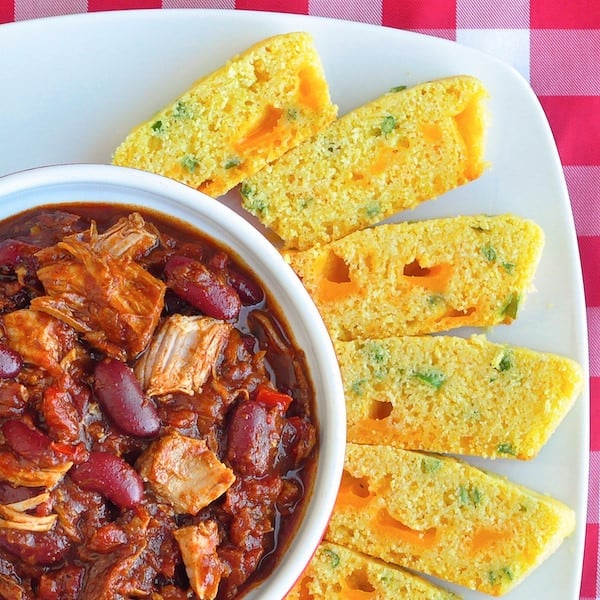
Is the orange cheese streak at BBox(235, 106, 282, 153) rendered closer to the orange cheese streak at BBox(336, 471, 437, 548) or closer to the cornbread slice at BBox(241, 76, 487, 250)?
the cornbread slice at BBox(241, 76, 487, 250)

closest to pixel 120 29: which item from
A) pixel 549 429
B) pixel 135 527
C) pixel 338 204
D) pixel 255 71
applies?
pixel 255 71

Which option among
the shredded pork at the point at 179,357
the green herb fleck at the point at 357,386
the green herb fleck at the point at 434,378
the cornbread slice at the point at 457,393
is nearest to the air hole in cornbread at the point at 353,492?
the cornbread slice at the point at 457,393

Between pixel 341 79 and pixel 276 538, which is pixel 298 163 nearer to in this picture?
pixel 341 79

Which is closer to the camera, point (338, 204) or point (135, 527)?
point (135, 527)

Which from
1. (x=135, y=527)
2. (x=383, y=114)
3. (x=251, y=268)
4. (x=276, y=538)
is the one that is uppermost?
(x=383, y=114)

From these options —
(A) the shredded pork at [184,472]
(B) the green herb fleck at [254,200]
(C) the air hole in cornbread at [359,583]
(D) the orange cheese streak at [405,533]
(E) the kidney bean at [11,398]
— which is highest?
(B) the green herb fleck at [254,200]

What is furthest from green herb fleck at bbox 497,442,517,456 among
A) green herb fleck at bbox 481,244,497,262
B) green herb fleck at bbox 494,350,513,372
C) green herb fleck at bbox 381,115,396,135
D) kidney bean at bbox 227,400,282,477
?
green herb fleck at bbox 381,115,396,135

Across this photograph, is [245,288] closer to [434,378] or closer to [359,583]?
[434,378]

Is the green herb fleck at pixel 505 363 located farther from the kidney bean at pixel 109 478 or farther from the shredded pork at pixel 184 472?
the kidney bean at pixel 109 478
